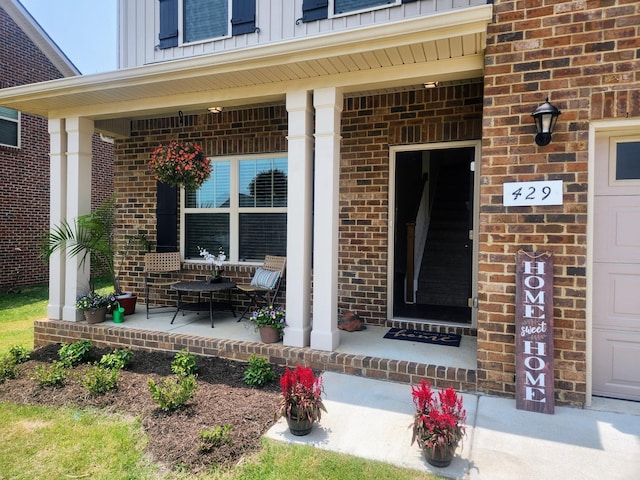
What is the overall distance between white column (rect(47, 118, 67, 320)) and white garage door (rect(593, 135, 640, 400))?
5629mm

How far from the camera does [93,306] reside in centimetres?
484

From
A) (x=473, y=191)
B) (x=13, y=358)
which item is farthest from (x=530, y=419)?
(x=13, y=358)

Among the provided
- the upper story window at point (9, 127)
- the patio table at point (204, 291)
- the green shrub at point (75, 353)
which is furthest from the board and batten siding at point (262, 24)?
the upper story window at point (9, 127)

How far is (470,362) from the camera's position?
11.6 feet

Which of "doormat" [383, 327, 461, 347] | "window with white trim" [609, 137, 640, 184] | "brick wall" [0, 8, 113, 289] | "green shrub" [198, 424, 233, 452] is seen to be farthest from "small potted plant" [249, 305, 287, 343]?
"brick wall" [0, 8, 113, 289]

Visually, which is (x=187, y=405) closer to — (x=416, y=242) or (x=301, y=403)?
(x=301, y=403)

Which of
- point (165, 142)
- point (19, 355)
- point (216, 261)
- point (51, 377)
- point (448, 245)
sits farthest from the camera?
point (448, 245)

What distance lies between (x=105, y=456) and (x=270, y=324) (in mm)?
1779

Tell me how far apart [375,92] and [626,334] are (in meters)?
3.39

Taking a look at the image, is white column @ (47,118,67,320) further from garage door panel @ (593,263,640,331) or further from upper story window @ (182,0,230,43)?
garage door panel @ (593,263,640,331)

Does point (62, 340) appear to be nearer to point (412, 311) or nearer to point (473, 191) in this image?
point (412, 311)

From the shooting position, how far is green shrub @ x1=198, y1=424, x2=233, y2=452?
2559 millimetres

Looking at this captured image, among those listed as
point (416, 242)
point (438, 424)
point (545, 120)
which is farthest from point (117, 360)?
point (416, 242)

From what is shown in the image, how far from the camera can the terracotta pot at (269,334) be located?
13.3 ft
